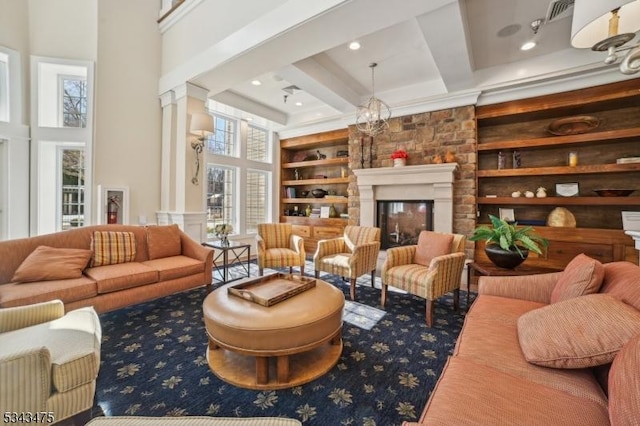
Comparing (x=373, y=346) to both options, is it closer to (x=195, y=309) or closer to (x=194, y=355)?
(x=194, y=355)

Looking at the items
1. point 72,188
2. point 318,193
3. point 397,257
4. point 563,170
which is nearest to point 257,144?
point 318,193

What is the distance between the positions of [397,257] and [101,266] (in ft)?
10.2

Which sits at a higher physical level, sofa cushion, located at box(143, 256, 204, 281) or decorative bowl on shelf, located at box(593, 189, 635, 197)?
decorative bowl on shelf, located at box(593, 189, 635, 197)

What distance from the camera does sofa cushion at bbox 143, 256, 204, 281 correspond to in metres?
2.78

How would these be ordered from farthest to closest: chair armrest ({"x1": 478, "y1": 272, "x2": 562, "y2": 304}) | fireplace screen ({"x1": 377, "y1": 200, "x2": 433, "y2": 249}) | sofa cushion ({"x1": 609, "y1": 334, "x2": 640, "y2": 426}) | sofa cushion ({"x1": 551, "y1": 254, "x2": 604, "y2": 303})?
fireplace screen ({"x1": 377, "y1": 200, "x2": 433, "y2": 249}) < chair armrest ({"x1": 478, "y1": 272, "x2": 562, "y2": 304}) < sofa cushion ({"x1": 551, "y1": 254, "x2": 604, "y2": 303}) < sofa cushion ({"x1": 609, "y1": 334, "x2": 640, "y2": 426})

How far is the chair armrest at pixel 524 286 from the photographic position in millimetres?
1881

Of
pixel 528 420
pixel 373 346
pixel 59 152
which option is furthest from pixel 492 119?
pixel 59 152

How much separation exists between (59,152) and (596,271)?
544 cm

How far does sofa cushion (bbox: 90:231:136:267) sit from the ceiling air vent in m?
4.77

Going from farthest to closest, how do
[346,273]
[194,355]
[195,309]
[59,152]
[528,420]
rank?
[59,152]
[346,273]
[195,309]
[194,355]
[528,420]

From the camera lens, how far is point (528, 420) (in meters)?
0.87

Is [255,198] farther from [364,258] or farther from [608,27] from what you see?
[608,27]

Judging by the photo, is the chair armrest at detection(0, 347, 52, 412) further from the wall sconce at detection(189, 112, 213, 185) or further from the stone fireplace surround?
the stone fireplace surround

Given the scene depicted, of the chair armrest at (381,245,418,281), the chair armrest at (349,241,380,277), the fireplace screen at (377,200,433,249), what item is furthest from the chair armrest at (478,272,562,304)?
the fireplace screen at (377,200,433,249)
